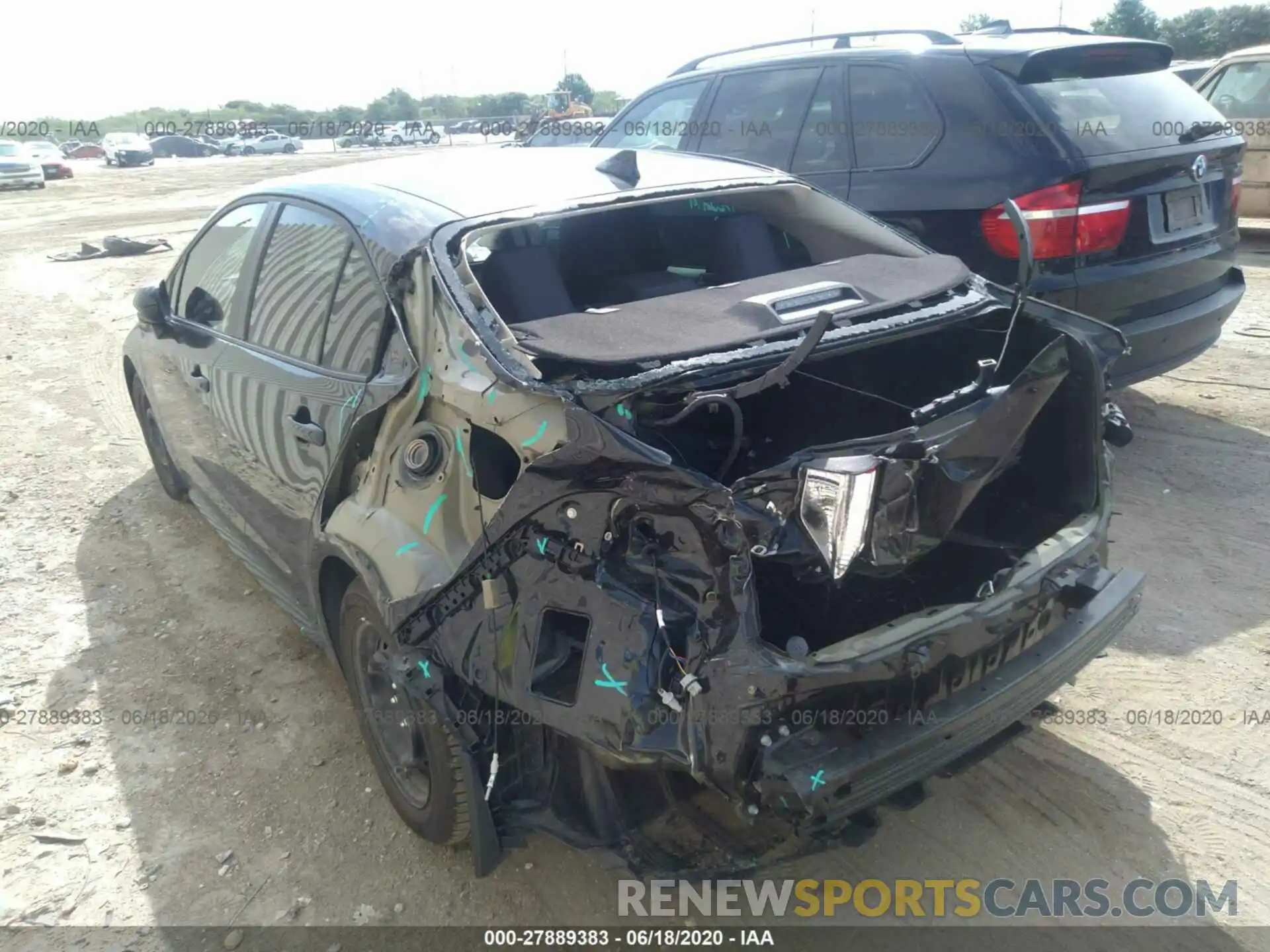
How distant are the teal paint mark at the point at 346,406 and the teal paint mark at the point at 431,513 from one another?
0.52 meters

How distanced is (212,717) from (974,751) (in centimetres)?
256

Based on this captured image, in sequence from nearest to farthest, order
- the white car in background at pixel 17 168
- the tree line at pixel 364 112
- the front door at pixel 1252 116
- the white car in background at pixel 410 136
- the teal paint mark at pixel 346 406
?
the teal paint mark at pixel 346 406, the front door at pixel 1252 116, the white car in background at pixel 17 168, the white car in background at pixel 410 136, the tree line at pixel 364 112

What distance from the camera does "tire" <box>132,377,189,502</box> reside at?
193 inches

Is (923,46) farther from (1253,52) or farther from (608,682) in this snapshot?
(1253,52)

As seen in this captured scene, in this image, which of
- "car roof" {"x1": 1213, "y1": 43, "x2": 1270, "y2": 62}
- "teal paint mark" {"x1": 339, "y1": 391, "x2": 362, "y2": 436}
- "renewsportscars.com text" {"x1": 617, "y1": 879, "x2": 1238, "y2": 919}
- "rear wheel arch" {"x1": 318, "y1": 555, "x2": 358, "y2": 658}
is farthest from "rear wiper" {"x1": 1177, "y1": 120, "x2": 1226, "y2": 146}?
"car roof" {"x1": 1213, "y1": 43, "x2": 1270, "y2": 62}

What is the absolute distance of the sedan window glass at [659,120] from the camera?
6066 mm

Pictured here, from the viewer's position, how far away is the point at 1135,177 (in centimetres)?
423

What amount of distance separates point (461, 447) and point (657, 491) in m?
0.64

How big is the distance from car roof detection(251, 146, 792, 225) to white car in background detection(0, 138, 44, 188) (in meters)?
28.3

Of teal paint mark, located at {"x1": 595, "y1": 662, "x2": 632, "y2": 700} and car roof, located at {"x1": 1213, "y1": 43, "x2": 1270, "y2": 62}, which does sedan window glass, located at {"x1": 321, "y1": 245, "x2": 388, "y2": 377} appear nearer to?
teal paint mark, located at {"x1": 595, "y1": 662, "x2": 632, "y2": 700}

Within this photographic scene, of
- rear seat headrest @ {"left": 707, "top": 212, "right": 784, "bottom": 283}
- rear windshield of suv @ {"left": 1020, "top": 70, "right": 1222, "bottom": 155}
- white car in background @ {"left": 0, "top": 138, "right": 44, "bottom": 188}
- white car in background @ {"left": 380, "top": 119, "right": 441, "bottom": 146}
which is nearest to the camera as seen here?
rear seat headrest @ {"left": 707, "top": 212, "right": 784, "bottom": 283}

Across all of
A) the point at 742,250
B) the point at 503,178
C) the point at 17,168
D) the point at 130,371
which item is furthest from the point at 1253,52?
the point at 17,168

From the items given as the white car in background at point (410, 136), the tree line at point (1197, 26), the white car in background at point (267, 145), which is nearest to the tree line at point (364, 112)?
the white car in background at point (267, 145)

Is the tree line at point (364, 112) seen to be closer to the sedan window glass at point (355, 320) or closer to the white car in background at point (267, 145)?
the white car in background at point (267, 145)
